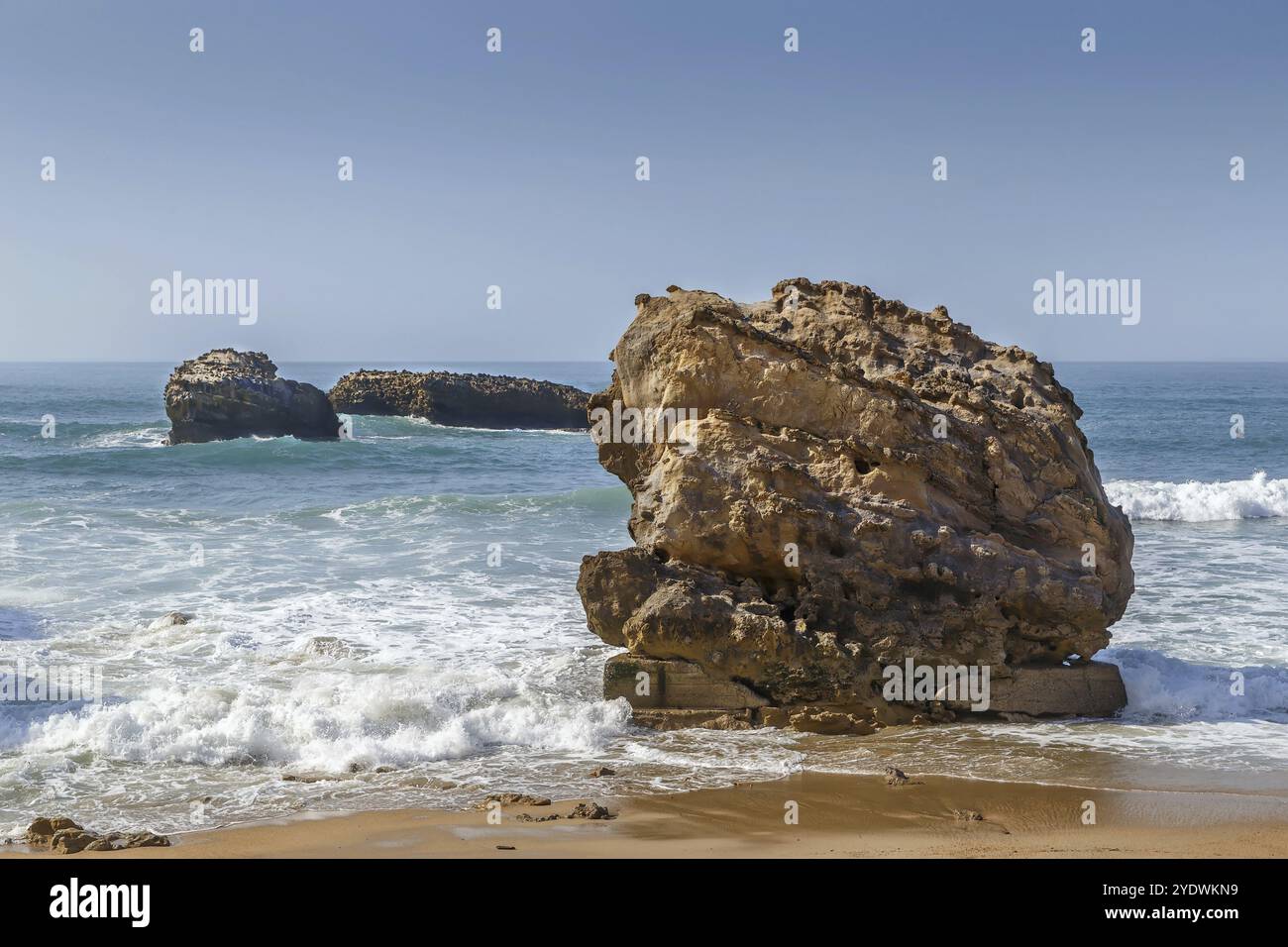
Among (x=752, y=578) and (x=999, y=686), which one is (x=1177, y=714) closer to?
(x=999, y=686)

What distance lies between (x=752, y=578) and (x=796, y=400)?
57.4 inches

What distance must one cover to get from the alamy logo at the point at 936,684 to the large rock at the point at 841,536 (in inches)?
2.3

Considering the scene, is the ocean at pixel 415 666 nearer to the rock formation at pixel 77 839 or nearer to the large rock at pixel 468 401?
the rock formation at pixel 77 839

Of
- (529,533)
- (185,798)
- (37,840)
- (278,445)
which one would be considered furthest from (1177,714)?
(278,445)

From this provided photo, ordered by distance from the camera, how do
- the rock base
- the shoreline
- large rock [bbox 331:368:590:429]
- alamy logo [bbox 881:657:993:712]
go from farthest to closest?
large rock [bbox 331:368:590:429], alamy logo [bbox 881:657:993:712], the rock base, the shoreline

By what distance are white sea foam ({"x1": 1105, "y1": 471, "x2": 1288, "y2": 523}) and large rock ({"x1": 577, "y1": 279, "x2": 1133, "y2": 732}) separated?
13209 mm

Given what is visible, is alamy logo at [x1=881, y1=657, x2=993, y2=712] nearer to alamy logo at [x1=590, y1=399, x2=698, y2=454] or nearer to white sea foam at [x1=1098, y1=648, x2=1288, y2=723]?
white sea foam at [x1=1098, y1=648, x2=1288, y2=723]

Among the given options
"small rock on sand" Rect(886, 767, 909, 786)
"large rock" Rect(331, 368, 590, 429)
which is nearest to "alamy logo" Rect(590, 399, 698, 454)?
"small rock on sand" Rect(886, 767, 909, 786)

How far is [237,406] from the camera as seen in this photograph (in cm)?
3434

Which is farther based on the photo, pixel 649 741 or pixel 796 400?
pixel 796 400

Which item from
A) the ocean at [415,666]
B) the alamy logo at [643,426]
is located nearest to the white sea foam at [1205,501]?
the ocean at [415,666]

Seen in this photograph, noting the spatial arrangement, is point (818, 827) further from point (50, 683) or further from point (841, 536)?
point (50, 683)

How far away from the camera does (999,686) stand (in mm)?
8812

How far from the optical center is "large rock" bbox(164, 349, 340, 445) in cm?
3409
